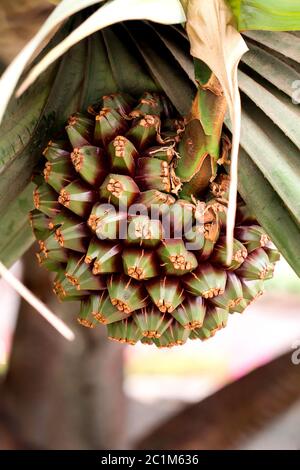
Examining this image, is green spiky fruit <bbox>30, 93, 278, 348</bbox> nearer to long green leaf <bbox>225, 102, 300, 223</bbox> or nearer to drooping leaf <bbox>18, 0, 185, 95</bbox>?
long green leaf <bbox>225, 102, 300, 223</bbox>

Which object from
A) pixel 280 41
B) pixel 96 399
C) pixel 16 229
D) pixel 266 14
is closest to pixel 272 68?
pixel 280 41

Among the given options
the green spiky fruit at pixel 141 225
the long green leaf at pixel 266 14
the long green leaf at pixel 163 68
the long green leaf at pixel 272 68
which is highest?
the long green leaf at pixel 266 14

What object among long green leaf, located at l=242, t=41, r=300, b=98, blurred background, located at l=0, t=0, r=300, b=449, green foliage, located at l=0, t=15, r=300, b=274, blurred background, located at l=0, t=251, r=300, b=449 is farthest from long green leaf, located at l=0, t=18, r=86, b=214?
blurred background, located at l=0, t=251, r=300, b=449

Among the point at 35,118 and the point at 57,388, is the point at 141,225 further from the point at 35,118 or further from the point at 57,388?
the point at 57,388

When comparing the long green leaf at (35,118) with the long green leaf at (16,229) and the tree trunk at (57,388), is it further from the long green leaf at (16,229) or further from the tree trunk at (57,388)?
the tree trunk at (57,388)

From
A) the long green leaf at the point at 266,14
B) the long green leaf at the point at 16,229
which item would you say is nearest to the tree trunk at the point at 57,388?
the long green leaf at the point at 16,229

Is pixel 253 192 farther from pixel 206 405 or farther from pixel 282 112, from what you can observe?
pixel 206 405

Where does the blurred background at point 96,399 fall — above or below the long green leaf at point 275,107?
below

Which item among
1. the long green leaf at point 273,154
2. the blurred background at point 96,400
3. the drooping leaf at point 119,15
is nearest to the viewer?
the drooping leaf at point 119,15

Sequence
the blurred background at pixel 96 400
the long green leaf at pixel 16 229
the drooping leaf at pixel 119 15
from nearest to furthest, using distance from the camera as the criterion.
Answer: the drooping leaf at pixel 119 15 → the long green leaf at pixel 16 229 → the blurred background at pixel 96 400
